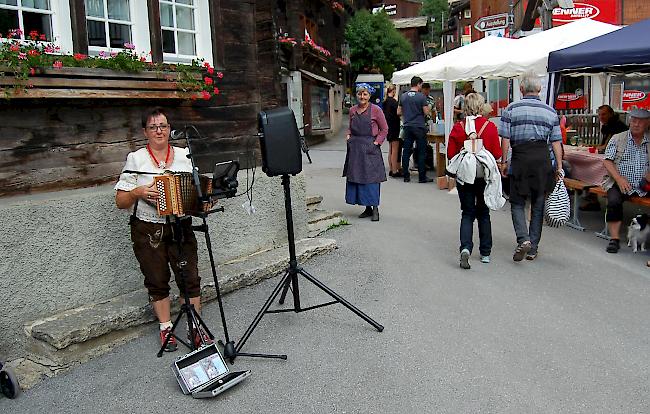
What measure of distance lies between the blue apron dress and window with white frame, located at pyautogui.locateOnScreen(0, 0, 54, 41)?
4015 mm

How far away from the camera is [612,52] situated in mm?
6684

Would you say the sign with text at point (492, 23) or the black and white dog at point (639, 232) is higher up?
the sign with text at point (492, 23)

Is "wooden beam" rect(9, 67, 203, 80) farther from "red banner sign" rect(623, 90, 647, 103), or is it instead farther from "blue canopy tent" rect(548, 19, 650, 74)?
"red banner sign" rect(623, 90, 647, 103)

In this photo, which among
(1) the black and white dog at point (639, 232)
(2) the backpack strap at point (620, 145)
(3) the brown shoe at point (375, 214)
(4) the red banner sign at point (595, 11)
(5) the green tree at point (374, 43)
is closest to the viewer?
(1) the black and white dog at point (639, 232)

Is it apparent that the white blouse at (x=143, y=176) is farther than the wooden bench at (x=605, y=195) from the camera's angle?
No

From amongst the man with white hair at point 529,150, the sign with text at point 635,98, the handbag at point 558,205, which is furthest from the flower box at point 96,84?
the sign with text at point 635,98

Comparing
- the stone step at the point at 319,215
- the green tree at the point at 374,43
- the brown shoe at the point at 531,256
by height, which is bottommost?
the brown shoe at the point at 531,256

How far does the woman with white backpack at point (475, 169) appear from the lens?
→ 230 inches

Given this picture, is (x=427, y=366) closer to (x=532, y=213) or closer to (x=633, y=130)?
(x=532, y=213)

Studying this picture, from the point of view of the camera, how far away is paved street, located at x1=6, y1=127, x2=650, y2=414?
3.61 m

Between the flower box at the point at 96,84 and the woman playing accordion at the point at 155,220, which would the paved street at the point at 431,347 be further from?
the flower box at the point at 96,84

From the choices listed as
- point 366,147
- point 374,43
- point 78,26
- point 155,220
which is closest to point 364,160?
point 366,147

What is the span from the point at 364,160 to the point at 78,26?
13.0 feet

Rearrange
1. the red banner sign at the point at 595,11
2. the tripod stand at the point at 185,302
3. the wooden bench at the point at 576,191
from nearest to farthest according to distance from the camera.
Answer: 1. the tripod stand at the point at 185,302
2. the wooden bench at the point at 576,191
3. the red banner sign at the point at 595,11
